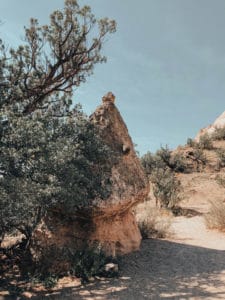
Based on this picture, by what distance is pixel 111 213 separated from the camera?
6906 millimetres

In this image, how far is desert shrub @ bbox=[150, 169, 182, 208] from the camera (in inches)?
634

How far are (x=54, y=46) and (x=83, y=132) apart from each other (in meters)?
4.27

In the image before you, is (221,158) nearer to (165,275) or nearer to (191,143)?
(191,143)

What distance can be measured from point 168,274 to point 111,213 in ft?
5.59

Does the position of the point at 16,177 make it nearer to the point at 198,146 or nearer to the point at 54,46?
the point at 54,46

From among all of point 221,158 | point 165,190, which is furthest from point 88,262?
point 221,158

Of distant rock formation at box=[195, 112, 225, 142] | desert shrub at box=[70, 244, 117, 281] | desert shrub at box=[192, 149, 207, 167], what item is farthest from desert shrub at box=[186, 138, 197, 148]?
desert shrub at box=[70, 244, 117, 281]

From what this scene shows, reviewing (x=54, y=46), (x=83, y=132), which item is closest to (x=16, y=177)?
(x=83, y=132)

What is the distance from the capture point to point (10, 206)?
14.5ft

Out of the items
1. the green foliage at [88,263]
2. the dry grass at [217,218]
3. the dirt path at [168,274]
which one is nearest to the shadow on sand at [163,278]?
the dirt path at [168,274]

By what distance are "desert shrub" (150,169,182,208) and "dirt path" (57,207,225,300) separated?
21.1ft

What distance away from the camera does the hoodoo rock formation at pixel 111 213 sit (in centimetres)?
654

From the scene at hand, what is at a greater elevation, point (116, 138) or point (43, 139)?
point (116, 138)

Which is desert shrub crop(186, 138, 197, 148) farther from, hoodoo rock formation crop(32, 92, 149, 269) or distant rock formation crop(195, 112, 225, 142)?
hoodoo rock formation crop(32, 92, 149, 269)
